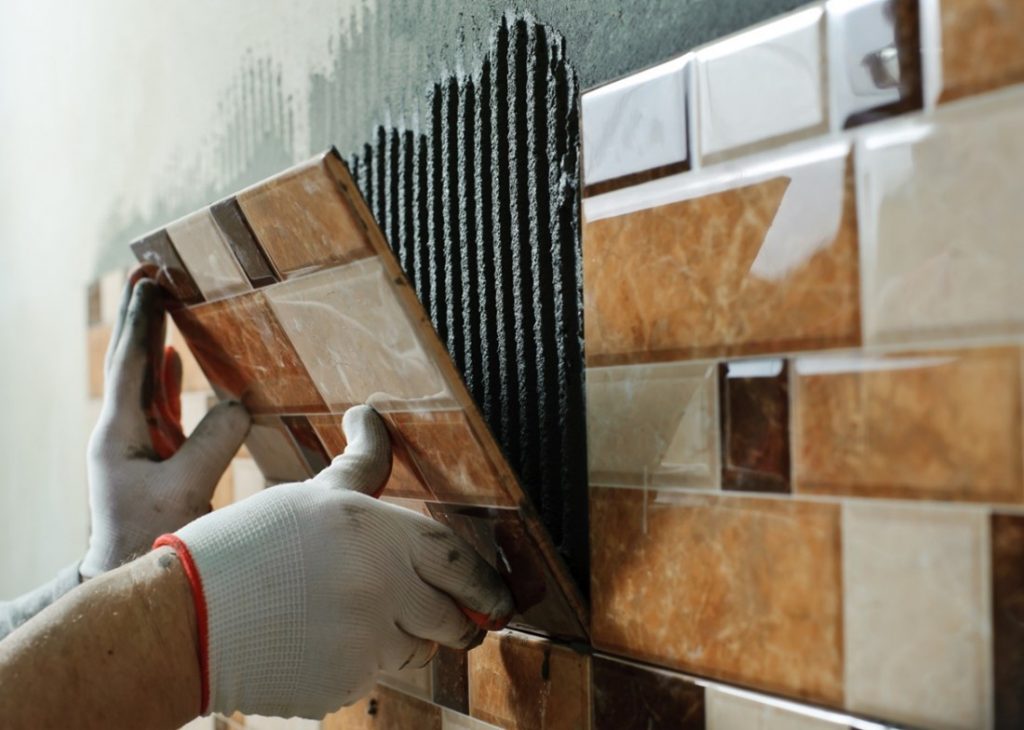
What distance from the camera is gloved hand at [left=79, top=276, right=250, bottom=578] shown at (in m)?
1.06

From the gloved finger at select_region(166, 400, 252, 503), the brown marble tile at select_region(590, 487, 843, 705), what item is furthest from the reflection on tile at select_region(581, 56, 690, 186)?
the gloved finger at select_region(166, 400, 252, 503)

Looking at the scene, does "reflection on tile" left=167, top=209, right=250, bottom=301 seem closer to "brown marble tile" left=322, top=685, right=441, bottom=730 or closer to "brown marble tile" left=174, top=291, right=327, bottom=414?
"brown marble tile" left=174, top=291, right=327, bottom=414

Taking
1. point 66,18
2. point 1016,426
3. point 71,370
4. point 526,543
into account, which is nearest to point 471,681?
point 526,543

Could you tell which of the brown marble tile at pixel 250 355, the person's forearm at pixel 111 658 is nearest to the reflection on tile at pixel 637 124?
the brown marble tile at pixel 250 355

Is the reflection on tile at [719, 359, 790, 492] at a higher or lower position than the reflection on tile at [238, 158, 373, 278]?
lower

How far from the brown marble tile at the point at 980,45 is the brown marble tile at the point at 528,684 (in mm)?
521

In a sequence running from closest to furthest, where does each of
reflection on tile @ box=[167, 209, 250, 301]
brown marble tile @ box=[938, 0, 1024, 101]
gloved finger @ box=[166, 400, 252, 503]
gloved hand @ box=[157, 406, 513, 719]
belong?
brown marble tile @ box=[938, 0, 1024, 101] < gloved hand @ box=[157, 406, 513, 719] < reflection on tile @ box=[167, 209, 250, 301] < gloved finger @ box=[166, 400, 252, 503]

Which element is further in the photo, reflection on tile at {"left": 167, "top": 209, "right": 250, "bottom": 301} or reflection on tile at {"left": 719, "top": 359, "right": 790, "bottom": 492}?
reflection on tile at {"left": 167, "top": 209, "right": 250, "bottom": 301}

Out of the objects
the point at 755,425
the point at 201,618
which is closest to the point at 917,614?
the point at 755,425

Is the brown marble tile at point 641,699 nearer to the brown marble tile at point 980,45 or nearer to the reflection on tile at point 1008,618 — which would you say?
the reflection on tile at point 1008,618

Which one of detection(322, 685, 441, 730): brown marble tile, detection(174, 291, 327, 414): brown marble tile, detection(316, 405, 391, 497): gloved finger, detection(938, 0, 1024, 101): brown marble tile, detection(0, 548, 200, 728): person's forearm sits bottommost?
detection(322, 685, 441, 730): brown marble tile

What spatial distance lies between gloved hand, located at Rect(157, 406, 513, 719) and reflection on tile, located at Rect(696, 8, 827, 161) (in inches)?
15.9

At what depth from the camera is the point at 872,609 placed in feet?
1.80

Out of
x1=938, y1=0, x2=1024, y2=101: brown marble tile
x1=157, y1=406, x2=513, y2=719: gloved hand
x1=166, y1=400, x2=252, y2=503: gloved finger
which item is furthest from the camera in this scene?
x1=166, y1=400, x2=252, y2=503: gloved finger
